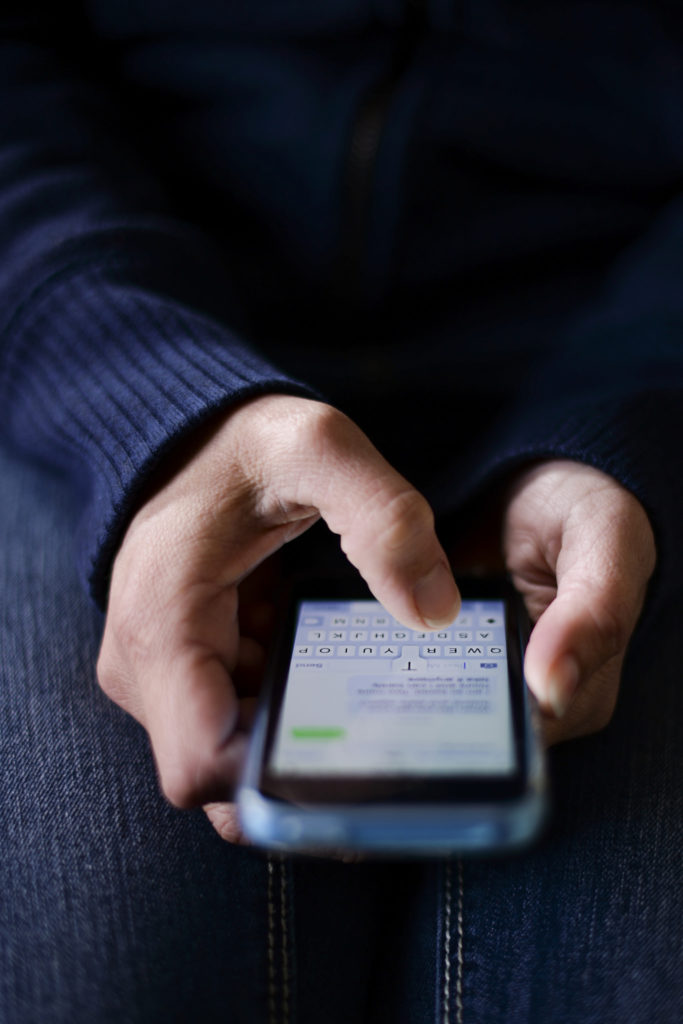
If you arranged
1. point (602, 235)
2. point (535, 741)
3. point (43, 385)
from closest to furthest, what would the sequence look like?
point (535, 741), point (43, 385), point (602, 235)

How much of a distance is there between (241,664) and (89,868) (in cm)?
12

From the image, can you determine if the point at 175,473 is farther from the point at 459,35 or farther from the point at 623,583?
the point at 459,35

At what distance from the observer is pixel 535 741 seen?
35 cm

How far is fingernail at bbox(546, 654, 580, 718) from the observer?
352 millimetres

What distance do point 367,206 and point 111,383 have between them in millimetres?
221

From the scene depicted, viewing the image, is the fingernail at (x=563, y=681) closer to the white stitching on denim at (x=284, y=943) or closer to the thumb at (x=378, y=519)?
the thumb at (x=378, y=519)

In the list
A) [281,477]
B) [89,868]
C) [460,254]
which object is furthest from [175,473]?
[460,254]

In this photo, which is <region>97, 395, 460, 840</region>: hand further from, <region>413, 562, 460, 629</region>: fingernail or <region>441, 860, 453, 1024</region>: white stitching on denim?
<region>441, 860, 453, 1024</region>: white stitching on denim

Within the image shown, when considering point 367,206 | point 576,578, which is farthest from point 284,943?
point 367,206

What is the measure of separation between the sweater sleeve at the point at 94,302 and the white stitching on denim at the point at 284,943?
169 millimetres

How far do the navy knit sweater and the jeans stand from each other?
6.7 inches

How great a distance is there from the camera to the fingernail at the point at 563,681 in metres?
0.35

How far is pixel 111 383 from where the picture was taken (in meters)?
0.49

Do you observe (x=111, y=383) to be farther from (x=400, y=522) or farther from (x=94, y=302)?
(x=400, y=522)
